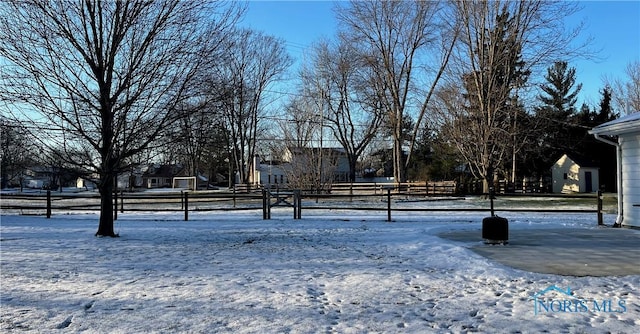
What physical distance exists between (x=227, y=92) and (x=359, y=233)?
4.93 meters

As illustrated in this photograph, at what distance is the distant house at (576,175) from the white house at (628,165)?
37.4 m

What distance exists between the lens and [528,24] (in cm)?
3159

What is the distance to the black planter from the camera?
375 inches

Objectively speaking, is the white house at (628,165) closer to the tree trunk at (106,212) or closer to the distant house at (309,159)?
the tree trunk at (106,212)

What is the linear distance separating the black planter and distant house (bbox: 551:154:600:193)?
42.5 m

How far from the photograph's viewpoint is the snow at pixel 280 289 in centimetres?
457

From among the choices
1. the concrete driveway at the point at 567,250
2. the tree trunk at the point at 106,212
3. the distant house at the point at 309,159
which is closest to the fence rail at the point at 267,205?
the concrete driveway at the point at 567,250

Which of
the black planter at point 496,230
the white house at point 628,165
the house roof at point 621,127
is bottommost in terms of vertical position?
the black planter at point 496,230

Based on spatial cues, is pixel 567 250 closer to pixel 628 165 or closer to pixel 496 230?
pixel 496 230

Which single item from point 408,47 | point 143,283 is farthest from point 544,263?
point 408,47

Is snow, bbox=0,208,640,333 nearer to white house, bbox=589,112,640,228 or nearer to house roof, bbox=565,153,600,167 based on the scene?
white house, bbox=589,112,640,228

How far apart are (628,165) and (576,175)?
38.2 m

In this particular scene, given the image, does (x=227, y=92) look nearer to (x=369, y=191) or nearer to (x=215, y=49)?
(x=215, y=49)

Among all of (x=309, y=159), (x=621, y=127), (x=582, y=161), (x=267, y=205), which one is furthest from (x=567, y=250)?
(x=582, y=161)
